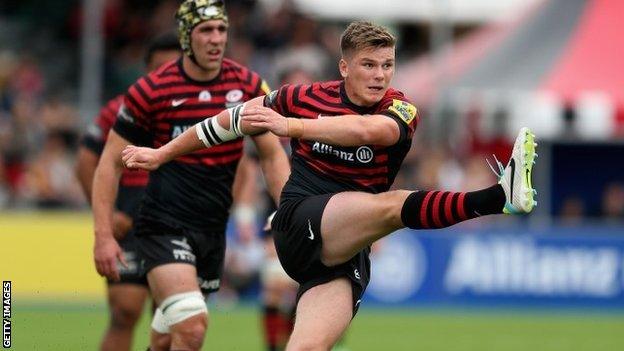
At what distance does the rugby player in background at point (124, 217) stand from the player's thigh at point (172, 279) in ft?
3.07

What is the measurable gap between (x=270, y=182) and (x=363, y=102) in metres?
1.40

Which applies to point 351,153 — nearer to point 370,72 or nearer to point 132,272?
point 370,72

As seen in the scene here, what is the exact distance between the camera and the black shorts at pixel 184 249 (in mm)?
9594

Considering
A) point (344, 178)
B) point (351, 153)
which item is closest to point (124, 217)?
point (344, 178)

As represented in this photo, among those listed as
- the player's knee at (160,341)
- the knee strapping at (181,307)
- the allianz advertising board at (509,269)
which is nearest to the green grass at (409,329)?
the allianz advertising board at (509,269)

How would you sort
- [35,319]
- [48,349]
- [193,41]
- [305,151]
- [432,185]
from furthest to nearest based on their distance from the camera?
[432,185] → [35,319] → [48,349] → [193,41] → [305,151]

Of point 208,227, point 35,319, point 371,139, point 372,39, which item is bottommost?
point 35,319

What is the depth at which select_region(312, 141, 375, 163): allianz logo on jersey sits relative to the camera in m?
8.56

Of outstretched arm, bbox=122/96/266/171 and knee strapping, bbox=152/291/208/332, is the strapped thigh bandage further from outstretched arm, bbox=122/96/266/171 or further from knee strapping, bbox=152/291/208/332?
knee strapping, bbox=152/291/208/332

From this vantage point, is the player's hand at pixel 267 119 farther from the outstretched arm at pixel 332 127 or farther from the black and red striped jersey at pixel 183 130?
the black and red striped jersey at pixel 183 130

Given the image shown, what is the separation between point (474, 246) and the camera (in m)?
19.9

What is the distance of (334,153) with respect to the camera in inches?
Answer: 339

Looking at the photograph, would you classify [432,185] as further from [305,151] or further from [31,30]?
[305,151]

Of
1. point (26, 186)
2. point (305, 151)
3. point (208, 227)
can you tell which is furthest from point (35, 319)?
point (305, 151)
